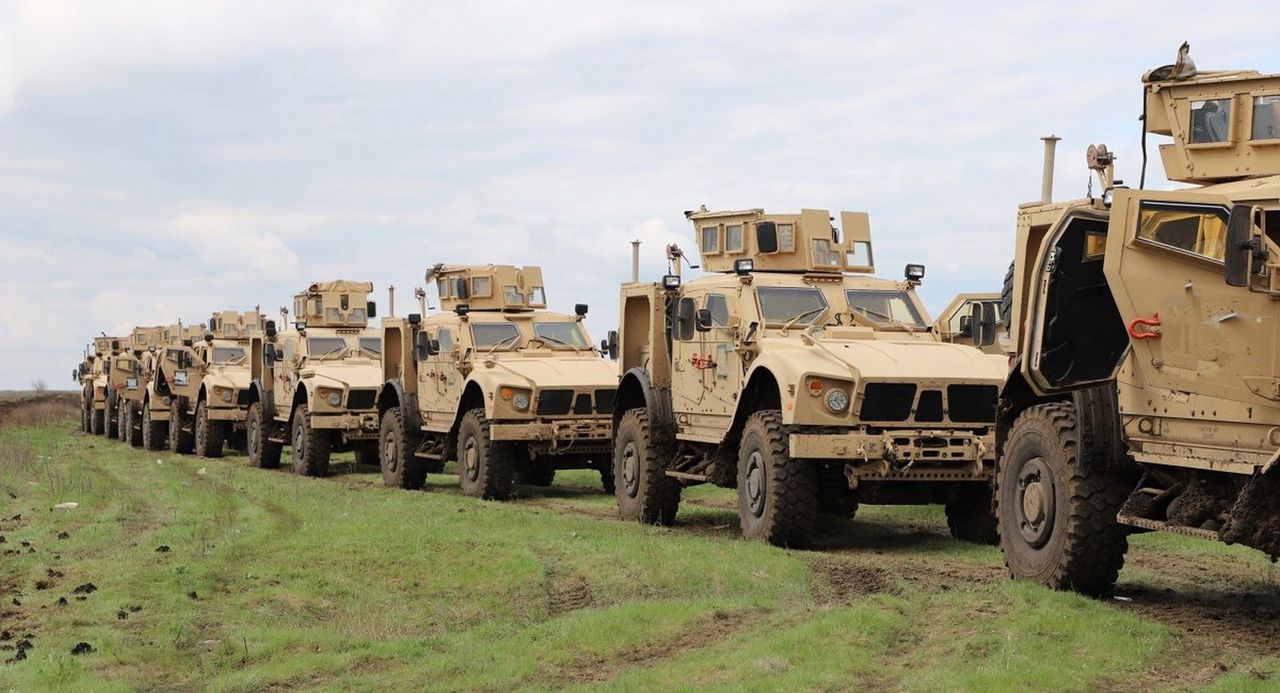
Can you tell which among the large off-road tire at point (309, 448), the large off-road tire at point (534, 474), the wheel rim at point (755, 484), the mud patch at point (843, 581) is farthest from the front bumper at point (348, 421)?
the mud patch at point (843, 581)

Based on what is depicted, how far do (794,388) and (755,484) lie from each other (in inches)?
43.9

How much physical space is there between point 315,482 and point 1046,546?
47.9ft

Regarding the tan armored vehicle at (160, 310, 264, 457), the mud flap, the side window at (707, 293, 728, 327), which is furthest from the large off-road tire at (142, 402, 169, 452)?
the mud flap

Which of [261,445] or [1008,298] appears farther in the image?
[261,445]

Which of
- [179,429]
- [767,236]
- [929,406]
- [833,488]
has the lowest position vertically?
[179,429]

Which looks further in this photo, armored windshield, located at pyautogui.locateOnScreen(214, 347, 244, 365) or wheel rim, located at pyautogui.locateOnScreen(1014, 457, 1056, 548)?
armored windshield, located at pyautogui.locateOnScreen(214, 347, 244, 365)

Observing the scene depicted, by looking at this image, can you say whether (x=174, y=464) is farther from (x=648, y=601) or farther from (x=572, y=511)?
(x=648, y=601)

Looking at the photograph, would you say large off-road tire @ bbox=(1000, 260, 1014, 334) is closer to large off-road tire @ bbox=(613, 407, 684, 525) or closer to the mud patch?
the mud patch

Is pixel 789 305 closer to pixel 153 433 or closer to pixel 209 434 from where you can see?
pixel 209 434

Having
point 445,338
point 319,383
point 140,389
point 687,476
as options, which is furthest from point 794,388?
point 140,389

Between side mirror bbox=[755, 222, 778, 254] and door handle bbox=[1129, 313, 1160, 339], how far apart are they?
20.7 ft

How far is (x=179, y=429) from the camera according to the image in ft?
108

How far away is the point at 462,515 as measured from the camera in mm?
16000

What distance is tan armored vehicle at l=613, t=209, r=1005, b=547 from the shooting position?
504 inches
